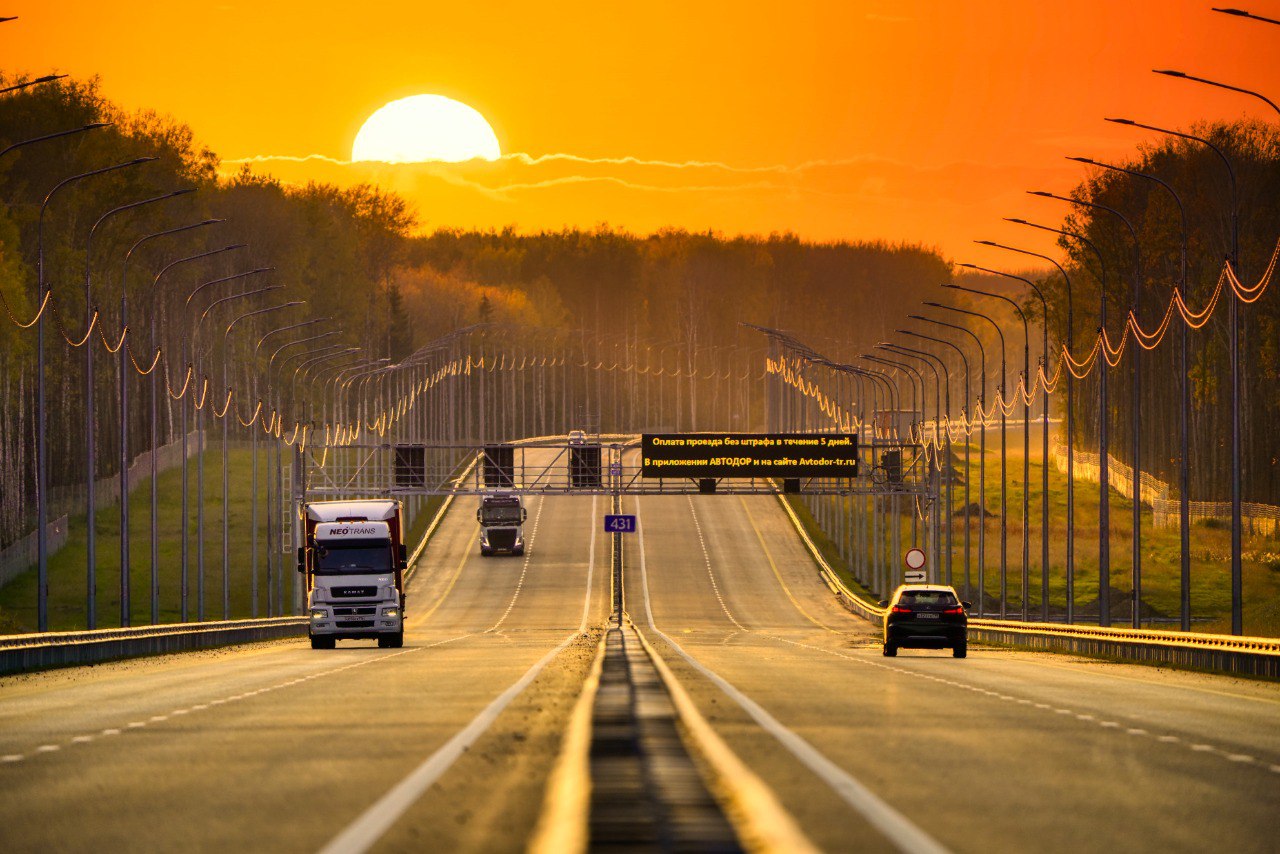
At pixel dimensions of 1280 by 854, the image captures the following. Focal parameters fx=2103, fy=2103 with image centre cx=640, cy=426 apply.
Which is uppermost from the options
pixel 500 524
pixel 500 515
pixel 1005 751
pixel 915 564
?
pixel 1005 751

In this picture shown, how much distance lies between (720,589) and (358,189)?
92731mm

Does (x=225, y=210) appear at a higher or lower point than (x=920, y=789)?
higher

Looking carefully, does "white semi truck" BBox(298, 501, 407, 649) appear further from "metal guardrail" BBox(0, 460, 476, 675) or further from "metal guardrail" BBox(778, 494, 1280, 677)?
"metal guardrail" BBox(778, 494, 1280, 677)

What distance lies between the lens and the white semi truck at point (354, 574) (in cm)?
5325

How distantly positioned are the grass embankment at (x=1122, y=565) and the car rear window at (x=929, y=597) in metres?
18.9

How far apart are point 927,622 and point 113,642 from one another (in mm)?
18467

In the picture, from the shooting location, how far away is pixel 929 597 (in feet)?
159

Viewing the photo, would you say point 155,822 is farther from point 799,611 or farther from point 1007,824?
point 799,611

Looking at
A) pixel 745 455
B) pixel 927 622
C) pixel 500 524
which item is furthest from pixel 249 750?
pixel 500 524

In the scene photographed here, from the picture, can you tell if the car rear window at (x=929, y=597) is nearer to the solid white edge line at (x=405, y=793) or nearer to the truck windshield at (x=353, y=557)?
the truck windshield at (x=353, y=557)

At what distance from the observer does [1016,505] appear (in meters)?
148

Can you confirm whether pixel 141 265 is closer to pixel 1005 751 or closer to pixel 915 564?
pixel 915 564

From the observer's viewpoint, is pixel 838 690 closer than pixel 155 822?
No

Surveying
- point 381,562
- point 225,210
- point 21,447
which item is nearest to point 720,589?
point 21,447
